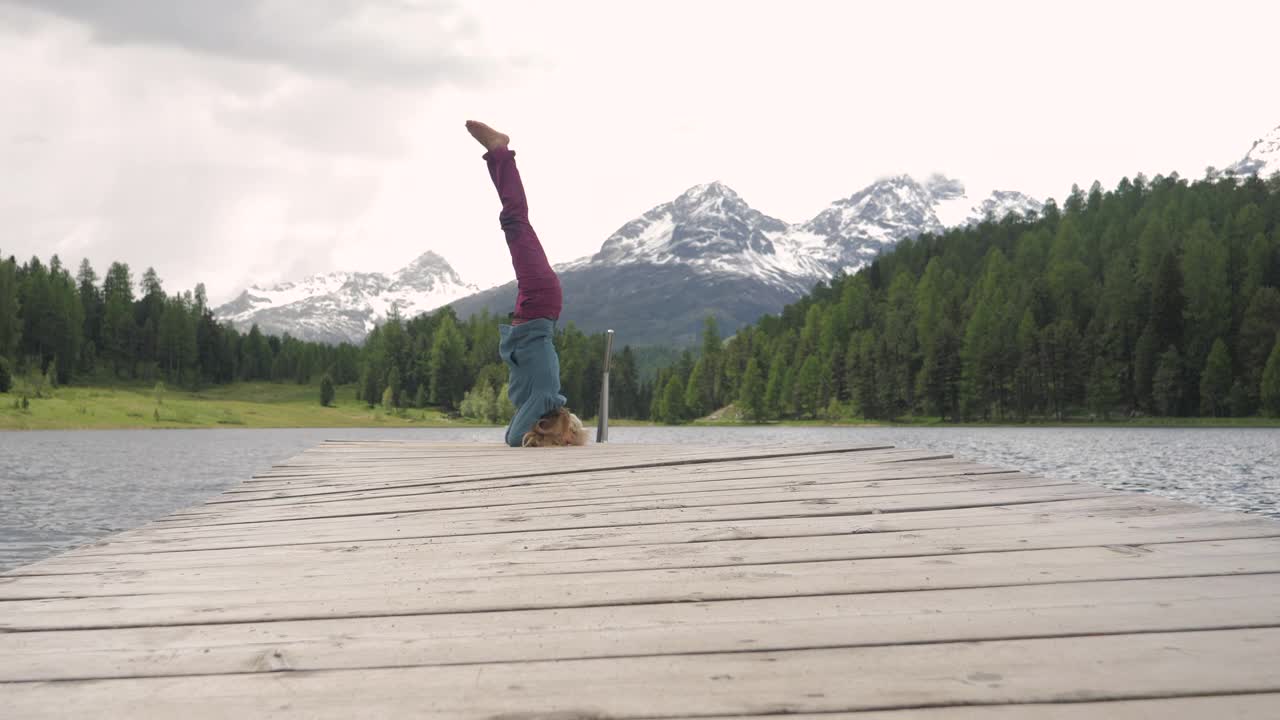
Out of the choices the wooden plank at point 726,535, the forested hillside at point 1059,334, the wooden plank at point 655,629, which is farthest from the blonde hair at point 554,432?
the forested hillside at point 1059,334

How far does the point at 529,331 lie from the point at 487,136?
8.64 ft

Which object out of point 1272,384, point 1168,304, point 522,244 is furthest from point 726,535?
point 1168,304

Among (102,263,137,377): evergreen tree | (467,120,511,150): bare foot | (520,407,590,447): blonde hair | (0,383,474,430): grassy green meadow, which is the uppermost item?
(102,263,137,377): evergreen tree

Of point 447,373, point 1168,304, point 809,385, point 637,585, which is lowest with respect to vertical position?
point 637,585

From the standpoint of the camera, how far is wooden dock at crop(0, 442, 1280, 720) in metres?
2.38

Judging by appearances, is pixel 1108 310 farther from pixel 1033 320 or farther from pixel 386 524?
pixel 386 524

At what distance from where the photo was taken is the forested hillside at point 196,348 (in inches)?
5679

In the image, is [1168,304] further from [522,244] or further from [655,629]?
[655,629]

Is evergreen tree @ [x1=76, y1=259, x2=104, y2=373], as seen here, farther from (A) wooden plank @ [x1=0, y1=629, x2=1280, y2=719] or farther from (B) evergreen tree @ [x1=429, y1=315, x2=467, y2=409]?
(A) wooden plank @ [x1=0, y1=629, x2=1280, y2=719]

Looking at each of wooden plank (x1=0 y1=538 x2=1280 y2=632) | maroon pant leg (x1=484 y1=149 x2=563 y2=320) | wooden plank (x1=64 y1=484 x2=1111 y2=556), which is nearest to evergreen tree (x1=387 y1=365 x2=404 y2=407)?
maroon pant leg (x1=484 y1=149 x2=563 y2=320)

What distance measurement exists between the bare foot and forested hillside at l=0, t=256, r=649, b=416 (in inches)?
5273

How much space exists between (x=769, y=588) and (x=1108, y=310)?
13647 centimetres

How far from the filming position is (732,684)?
2.45 m

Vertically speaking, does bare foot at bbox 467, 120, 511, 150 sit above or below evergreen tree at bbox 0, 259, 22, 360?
below
